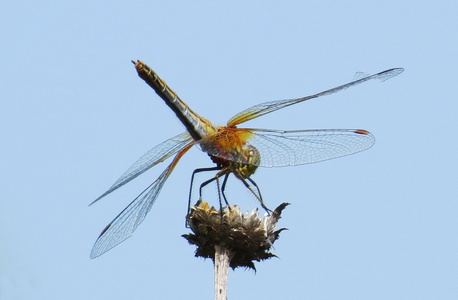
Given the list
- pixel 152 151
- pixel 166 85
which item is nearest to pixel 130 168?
pixel 152 151

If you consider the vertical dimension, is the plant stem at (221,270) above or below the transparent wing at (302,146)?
below

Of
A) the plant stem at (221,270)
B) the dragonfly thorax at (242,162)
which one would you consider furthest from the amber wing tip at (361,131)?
the plant stem at (221,270)

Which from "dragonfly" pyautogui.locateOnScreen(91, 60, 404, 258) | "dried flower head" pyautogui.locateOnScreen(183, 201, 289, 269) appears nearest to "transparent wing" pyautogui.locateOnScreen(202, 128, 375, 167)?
"dragonfly" pyautogui.locateOnScreen(91, 60, 404, 258)

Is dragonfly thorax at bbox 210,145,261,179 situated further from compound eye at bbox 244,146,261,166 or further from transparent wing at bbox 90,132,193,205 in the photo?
transparent wing at bbox 90,132,193,205

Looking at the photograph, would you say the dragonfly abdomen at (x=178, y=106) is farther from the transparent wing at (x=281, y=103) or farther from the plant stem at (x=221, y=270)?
the plant stem at (x=221, y=270)

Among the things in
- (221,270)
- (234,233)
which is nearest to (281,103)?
(234,233)

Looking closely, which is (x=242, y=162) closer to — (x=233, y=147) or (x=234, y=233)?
(x=233, y=147)
